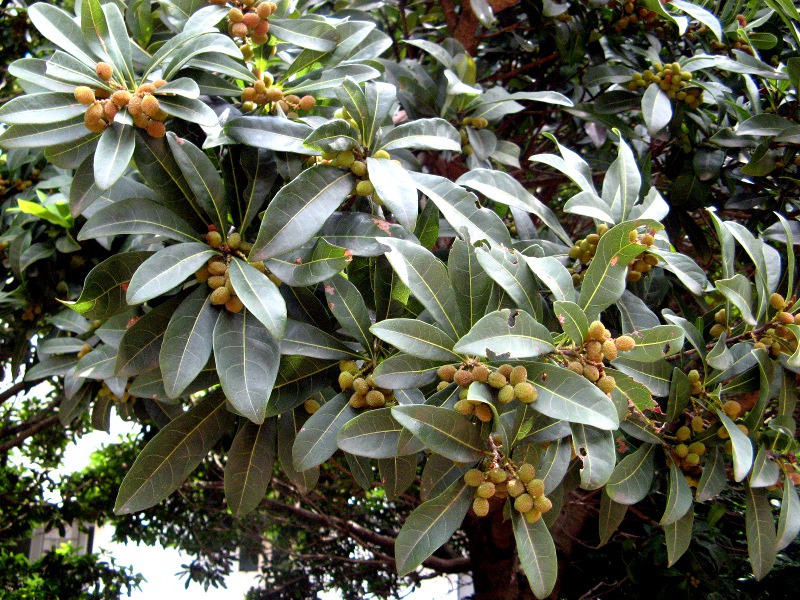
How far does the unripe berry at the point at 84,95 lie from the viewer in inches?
46.9

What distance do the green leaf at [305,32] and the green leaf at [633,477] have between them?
107cm

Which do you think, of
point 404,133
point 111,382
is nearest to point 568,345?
point 404,133

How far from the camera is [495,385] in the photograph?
1.05 meters

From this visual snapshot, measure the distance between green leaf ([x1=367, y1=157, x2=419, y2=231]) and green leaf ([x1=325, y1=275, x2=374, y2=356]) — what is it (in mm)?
183

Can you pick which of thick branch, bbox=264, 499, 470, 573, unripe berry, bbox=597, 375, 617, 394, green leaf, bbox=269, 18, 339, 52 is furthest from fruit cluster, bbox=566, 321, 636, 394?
thick branch, bbox=264, 499, 470, 573

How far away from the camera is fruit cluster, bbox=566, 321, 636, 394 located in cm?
109

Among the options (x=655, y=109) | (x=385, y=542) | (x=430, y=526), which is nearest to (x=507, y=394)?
(x=430, y=526)

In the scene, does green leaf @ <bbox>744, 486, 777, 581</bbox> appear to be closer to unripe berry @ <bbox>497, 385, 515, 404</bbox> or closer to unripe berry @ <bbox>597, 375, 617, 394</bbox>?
unripe berry @ <bbox>597, 375, 617, 394</bbox>

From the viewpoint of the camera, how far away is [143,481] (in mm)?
Result: 1259

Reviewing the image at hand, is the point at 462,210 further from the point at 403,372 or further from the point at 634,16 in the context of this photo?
the point at 634,16

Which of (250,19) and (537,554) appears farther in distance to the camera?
(250,19)

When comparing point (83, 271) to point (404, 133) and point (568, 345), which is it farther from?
point (568, 345)

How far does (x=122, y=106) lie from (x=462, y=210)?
0.63m

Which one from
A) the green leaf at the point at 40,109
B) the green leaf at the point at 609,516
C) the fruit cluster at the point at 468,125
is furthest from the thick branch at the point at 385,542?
the green leaf at the point at 40,109
